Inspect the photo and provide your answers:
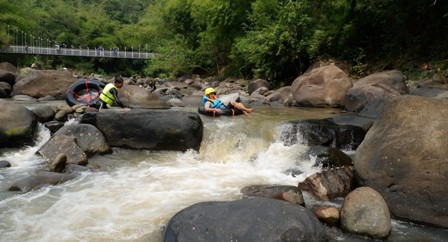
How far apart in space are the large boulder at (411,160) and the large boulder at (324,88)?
6.50 metres

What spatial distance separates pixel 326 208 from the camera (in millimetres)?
5023

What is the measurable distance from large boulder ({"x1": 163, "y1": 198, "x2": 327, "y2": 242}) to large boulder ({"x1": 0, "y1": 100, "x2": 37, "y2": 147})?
19.3 feet

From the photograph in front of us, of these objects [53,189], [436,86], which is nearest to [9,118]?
[53,189]

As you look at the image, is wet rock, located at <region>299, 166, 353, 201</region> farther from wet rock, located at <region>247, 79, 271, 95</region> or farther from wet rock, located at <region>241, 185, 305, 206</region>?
wet rock, located at <region>247, 79, 271, 95</region>

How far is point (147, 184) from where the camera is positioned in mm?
6539

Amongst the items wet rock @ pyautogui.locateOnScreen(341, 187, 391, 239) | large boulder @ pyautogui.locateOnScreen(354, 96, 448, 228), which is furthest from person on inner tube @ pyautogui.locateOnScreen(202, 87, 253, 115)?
wet rock @ pyautogui.locateOnScreen(341, 187, 391, 239)

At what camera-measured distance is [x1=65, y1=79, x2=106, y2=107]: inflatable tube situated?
1248 centimetres

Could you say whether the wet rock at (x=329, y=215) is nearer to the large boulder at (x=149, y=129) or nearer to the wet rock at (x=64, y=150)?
Result: the large boulder at (x=149, y=129)

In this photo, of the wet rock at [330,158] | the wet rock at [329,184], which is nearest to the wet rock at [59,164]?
the wet rock at [329,184]

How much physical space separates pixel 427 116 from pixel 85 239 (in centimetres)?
494

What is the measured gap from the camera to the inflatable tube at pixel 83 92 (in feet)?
40.9

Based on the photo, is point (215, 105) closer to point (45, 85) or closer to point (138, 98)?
point (138, 98)

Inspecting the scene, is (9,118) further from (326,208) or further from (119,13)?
(119,13)

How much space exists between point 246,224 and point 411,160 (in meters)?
2.69
